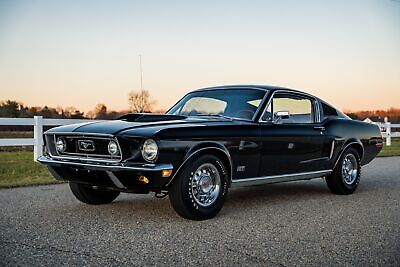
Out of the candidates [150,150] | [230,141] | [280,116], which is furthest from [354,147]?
[150,150]

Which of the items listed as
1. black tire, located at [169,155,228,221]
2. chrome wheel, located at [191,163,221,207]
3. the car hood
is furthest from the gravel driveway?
the car hood

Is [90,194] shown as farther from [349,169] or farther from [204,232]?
[349,169]

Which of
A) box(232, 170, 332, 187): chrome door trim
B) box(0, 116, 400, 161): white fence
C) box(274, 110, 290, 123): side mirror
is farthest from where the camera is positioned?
box(0, 116, 400, 161): white fence

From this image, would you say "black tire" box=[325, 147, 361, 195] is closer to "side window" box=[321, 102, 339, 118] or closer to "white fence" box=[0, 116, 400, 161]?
"side window" box=[321, 102, 339, 118]

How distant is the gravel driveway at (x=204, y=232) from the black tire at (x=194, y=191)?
11 cm

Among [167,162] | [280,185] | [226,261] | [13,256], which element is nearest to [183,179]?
[167,162]

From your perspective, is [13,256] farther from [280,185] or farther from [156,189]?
[280,185]

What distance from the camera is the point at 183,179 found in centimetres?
495

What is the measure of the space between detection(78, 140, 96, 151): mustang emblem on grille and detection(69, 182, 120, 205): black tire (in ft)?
2.64

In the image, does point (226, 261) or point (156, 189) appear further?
point (156, 189)

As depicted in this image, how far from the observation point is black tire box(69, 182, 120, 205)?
5.96m

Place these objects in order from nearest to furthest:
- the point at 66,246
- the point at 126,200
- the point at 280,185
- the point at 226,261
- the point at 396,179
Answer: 1. the point at 226,261
2. the point at 66,246
3. the point at 126,200
4. the point at 280,185
5. the point at 396,179

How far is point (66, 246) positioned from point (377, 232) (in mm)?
2886

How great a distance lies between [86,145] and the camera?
518cm
